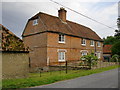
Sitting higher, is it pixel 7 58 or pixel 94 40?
pixel 94 40

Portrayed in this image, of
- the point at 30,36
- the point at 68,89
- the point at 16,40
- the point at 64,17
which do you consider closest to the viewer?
the point at 68,89

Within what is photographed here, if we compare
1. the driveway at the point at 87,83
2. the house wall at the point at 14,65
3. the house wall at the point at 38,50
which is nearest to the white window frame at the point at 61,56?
the house wall at the point at 38,50

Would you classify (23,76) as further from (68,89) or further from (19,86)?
(68,89)

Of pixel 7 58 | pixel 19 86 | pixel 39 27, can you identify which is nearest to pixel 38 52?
pixel 39 27

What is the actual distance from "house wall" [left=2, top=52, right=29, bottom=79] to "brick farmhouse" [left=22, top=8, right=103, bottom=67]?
8697 millimetres

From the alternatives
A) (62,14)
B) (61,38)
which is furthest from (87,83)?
(62,14)

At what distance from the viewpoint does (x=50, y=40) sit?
2202 centimetres

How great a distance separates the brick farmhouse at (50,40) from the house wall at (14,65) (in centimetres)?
870

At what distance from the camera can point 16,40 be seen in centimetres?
1317

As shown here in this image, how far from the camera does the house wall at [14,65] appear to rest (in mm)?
11219

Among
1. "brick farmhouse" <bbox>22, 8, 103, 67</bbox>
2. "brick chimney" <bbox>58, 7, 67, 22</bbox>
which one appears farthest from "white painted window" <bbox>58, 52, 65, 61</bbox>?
"brick chimney" <bbox>58, 7, 67, 22</bbox>

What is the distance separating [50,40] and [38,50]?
2.97 metres

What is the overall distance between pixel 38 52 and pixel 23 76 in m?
10.8

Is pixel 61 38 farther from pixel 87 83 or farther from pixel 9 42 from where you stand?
pixel 87 83
